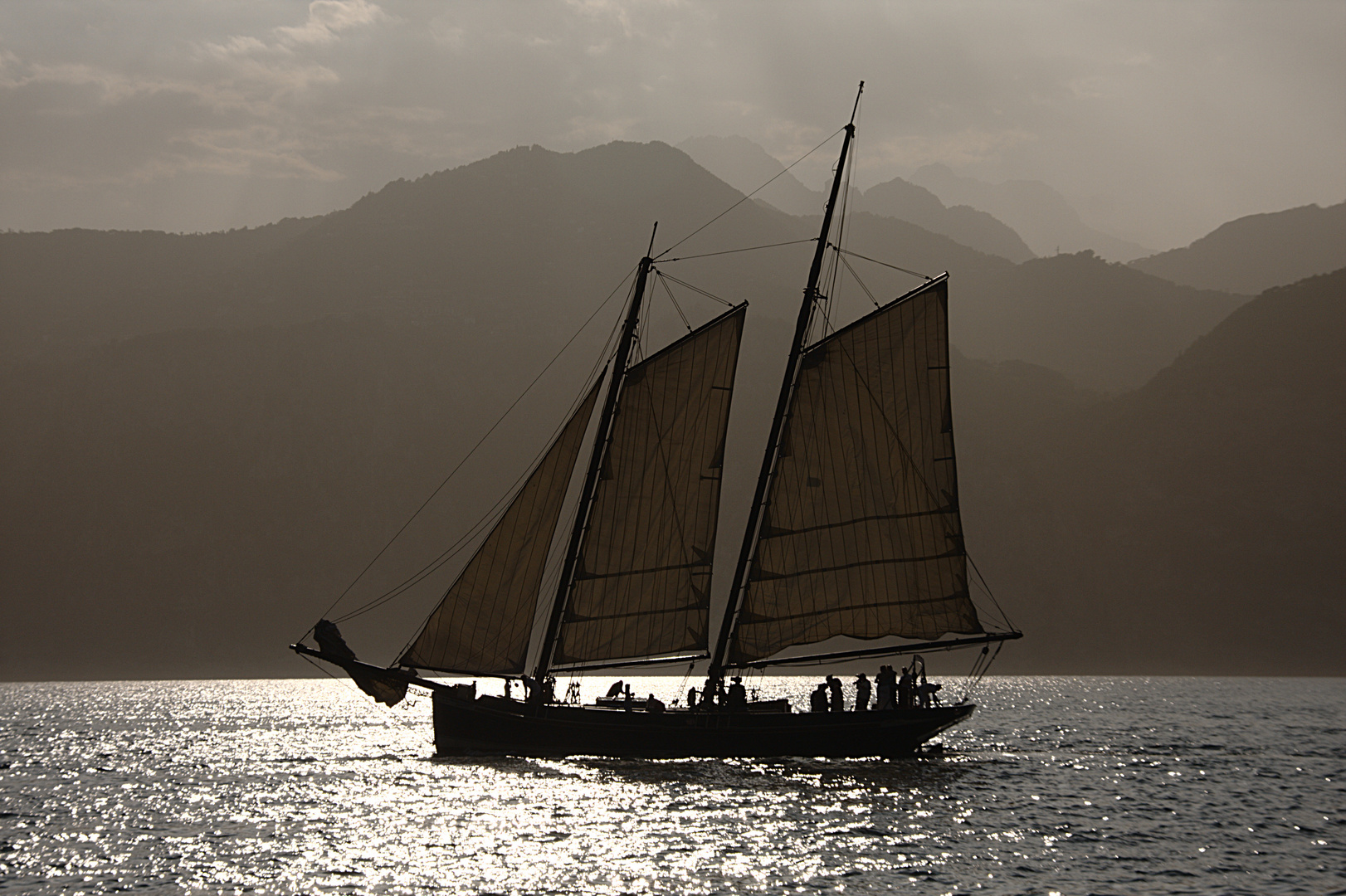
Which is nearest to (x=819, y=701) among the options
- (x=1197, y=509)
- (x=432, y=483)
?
(x=1197, y=509)

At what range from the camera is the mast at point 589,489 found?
41.4 meters

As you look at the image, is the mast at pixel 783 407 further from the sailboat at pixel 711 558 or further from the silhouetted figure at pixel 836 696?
the silhouetted figure at pixel 836 696

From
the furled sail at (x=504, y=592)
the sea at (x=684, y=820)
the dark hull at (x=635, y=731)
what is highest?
the furled sail at (x=504, y=592)

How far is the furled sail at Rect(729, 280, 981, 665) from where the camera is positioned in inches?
1633

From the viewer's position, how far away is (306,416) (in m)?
177

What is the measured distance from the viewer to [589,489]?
139ft

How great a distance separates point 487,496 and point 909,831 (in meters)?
149

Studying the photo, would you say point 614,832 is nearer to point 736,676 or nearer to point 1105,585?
point 736,676

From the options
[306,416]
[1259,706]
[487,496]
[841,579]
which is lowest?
[1259,706]

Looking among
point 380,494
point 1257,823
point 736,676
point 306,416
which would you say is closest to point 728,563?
point 380,494

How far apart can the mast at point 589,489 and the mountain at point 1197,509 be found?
131889 mm

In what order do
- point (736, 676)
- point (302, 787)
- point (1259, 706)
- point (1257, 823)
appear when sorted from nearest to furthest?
1. point (1257, 823)
2. point (302, 787)
3. point (736, 676)
4. point (1259, 706)

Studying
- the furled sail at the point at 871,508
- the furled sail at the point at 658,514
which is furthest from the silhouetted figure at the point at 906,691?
the furled sail at the point at 658,514

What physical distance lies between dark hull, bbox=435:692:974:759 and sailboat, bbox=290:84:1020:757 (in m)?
0.06
